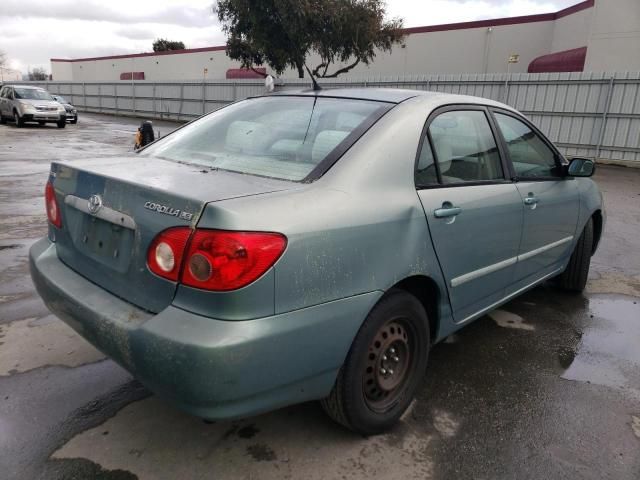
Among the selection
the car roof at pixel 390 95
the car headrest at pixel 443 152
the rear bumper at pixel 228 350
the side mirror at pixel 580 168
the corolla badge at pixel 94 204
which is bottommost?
the rear bumper at pixel 228 350

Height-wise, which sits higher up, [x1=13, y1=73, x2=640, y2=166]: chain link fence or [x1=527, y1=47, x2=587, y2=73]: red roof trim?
[x1=527, y1=47, x2=587, y2=73]: red roof trim

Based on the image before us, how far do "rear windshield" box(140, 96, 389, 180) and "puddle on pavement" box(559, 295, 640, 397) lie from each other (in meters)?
2.01

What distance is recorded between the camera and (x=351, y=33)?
79.7 feet

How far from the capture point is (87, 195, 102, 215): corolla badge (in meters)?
2.20

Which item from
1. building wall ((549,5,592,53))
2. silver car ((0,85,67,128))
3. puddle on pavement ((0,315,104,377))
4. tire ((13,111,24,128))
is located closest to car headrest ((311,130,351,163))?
puddle on pavement ((0,315,104,377))

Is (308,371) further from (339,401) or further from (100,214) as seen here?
(100,214)

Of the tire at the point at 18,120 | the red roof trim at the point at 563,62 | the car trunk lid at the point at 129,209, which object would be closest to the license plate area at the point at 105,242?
the car trunk lid at the point at 129,209

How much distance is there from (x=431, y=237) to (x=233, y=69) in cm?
3797

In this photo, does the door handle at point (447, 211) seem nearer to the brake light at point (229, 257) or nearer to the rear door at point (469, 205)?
the rear door at point (469, 205)

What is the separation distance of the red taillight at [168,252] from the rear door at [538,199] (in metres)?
2.18

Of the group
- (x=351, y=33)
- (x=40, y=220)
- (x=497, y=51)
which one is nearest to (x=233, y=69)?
(x=351, y=33)

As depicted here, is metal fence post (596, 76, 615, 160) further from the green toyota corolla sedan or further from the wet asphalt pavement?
the green toyota corolla sedan

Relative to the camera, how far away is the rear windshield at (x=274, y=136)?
2404 millimetres

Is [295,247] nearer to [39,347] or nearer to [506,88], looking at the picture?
[39,347]
